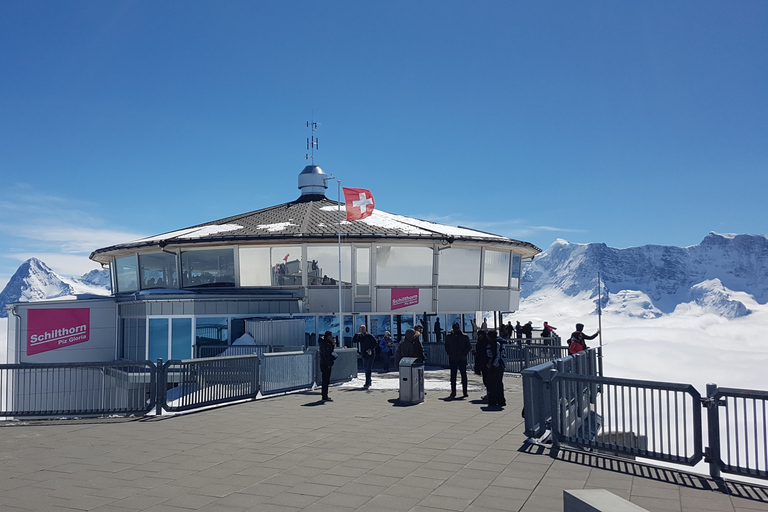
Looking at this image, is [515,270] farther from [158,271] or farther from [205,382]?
[205,382]

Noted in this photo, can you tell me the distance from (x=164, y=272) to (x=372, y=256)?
10.7m

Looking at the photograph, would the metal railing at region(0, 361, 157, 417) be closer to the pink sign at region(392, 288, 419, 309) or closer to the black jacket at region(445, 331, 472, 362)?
the black jacket at region(445, 331, 472, 362)

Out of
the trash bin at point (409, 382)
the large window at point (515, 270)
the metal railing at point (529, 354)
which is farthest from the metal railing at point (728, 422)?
the large window at point (515, 270)

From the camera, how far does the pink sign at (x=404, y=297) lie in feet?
99.8

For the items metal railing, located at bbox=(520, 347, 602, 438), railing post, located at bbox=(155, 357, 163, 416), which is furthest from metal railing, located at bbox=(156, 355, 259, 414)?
metal railing, located at bbox=(520, 347, 602, 438)

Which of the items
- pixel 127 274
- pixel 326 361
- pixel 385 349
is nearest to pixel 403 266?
pixel 385 349

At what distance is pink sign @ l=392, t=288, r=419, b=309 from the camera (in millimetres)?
30406

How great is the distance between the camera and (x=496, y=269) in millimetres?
34188

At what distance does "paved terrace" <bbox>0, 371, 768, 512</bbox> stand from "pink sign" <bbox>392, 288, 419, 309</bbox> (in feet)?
57.4

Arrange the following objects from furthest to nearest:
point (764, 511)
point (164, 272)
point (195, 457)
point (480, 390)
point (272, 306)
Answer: point (164, 272) < point (272, 306) < point (480, 390) < point (195, 457) < point (764, 511)

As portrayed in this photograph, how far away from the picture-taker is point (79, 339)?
24672 mm

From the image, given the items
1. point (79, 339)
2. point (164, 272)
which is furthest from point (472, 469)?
point (164, 272)

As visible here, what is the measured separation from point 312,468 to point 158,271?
26.3m

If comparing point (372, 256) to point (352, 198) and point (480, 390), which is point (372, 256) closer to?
point (352, 198)
